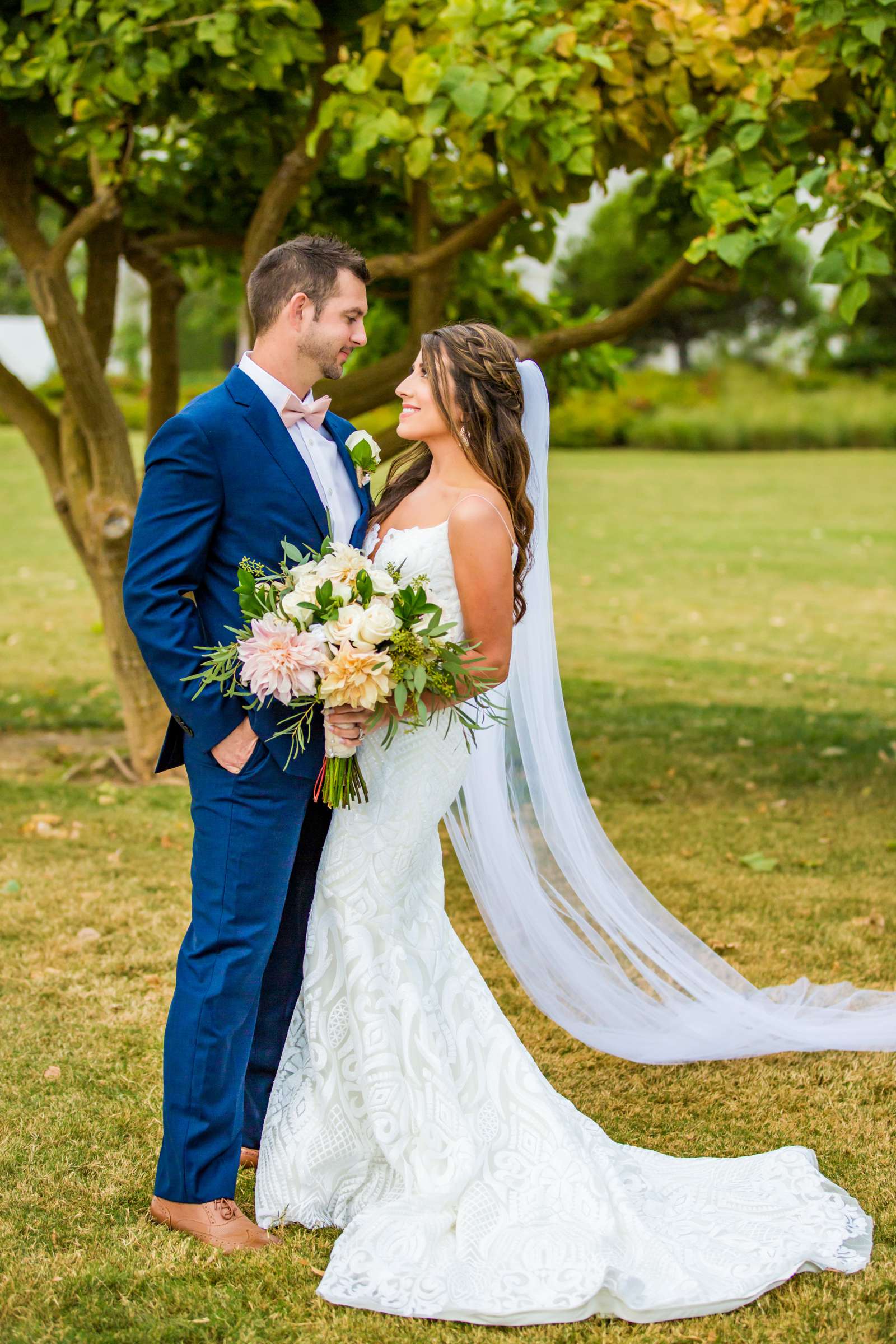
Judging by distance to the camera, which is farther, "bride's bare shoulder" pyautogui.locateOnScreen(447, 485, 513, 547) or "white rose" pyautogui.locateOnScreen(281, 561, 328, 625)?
"bride's bare shoulder" pyautogui.locateOnScreen(447, 485, 513, 547)

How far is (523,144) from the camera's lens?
5.18 m

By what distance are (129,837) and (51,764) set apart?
153cm

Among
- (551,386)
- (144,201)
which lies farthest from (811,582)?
(144,201)

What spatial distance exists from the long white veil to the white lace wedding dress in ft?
1.66

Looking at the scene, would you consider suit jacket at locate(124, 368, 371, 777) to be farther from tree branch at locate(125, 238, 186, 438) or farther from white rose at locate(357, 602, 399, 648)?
tree branch at locate(125, 238, 186, 438)

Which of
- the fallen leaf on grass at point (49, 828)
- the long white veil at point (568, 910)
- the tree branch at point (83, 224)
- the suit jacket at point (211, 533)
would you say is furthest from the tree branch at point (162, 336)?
the suit jacket at point (211, 533)

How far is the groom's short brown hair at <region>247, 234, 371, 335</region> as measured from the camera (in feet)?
9.91

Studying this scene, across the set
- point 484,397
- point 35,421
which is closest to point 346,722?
point 484,397

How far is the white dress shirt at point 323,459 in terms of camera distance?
307cm

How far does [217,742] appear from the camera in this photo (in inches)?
115

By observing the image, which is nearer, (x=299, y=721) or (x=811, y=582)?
(x=299, y=721)

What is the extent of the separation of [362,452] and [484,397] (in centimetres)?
32

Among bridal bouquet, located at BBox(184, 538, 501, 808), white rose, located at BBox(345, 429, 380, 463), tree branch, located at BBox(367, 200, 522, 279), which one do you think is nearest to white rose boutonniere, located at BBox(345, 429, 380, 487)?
white rose, located at BBox(345, 429, 380, 463)

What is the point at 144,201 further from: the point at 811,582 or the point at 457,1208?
the point at 811,582
